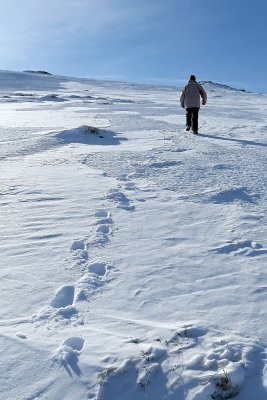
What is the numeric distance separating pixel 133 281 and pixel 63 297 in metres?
0.65

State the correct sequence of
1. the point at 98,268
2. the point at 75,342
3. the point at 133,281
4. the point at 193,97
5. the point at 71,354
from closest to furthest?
the point at 71,354
the point at 75,342
the point at 133,281
the point at 98,268
the point at 193,97

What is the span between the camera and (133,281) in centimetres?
353

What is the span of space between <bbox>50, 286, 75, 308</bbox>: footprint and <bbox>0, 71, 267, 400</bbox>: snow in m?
0.01

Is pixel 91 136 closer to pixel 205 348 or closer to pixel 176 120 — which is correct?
pixel 176 120

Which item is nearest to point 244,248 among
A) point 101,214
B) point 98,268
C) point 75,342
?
point 98,268

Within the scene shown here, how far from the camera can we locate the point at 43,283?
348 cm

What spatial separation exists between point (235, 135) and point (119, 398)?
9543mm

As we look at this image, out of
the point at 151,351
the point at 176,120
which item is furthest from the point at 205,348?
the point at 176,120

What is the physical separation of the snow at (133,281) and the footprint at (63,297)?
0.01 m

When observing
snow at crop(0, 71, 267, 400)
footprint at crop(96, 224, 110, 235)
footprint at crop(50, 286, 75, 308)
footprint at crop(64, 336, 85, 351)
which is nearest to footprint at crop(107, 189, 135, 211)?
snow at crop(0, 71, 267, 400)

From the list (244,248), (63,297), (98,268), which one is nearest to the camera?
(63,297)

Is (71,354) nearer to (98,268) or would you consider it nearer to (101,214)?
(98,268)

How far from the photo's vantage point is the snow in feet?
8.25

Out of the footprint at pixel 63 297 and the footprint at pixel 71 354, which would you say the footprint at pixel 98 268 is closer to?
the footprint at pixel 63 297
